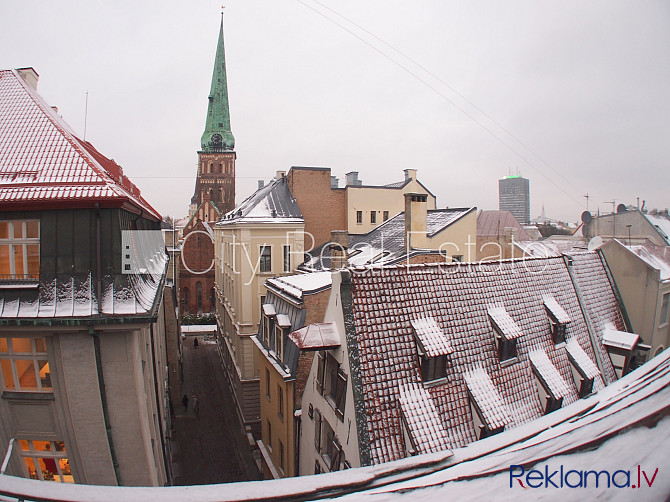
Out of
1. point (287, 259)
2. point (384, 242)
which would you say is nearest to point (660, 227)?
point (384, 242)

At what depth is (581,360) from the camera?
10000mm

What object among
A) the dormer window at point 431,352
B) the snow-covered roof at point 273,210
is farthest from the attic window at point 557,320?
the snow-covered roof at point 273,210

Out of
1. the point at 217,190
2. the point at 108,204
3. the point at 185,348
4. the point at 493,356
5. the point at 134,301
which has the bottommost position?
the point at 185,348

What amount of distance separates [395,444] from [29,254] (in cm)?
693

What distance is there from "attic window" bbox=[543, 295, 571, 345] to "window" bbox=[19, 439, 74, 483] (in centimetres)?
1087

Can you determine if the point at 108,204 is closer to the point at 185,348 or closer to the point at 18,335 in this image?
the point at 18,335

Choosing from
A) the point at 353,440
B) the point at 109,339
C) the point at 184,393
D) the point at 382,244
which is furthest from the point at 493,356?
the point at 184,393

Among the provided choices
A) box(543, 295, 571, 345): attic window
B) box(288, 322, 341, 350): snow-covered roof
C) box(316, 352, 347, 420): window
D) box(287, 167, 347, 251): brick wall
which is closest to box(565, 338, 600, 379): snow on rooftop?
box(543, 295, 571, 345): attic window

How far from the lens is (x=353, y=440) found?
23.5 ft

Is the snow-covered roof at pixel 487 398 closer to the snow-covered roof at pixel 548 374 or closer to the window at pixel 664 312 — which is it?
the snow-covered roof at pixel 548 374

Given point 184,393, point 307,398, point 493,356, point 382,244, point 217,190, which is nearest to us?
point 493,356

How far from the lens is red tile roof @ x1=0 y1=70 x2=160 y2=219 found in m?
6.02

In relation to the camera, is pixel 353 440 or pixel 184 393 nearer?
pixel 353 440

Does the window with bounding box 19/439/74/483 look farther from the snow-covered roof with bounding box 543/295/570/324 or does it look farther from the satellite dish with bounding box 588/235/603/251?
the satellite dish with bounding box 588/235/603/251
